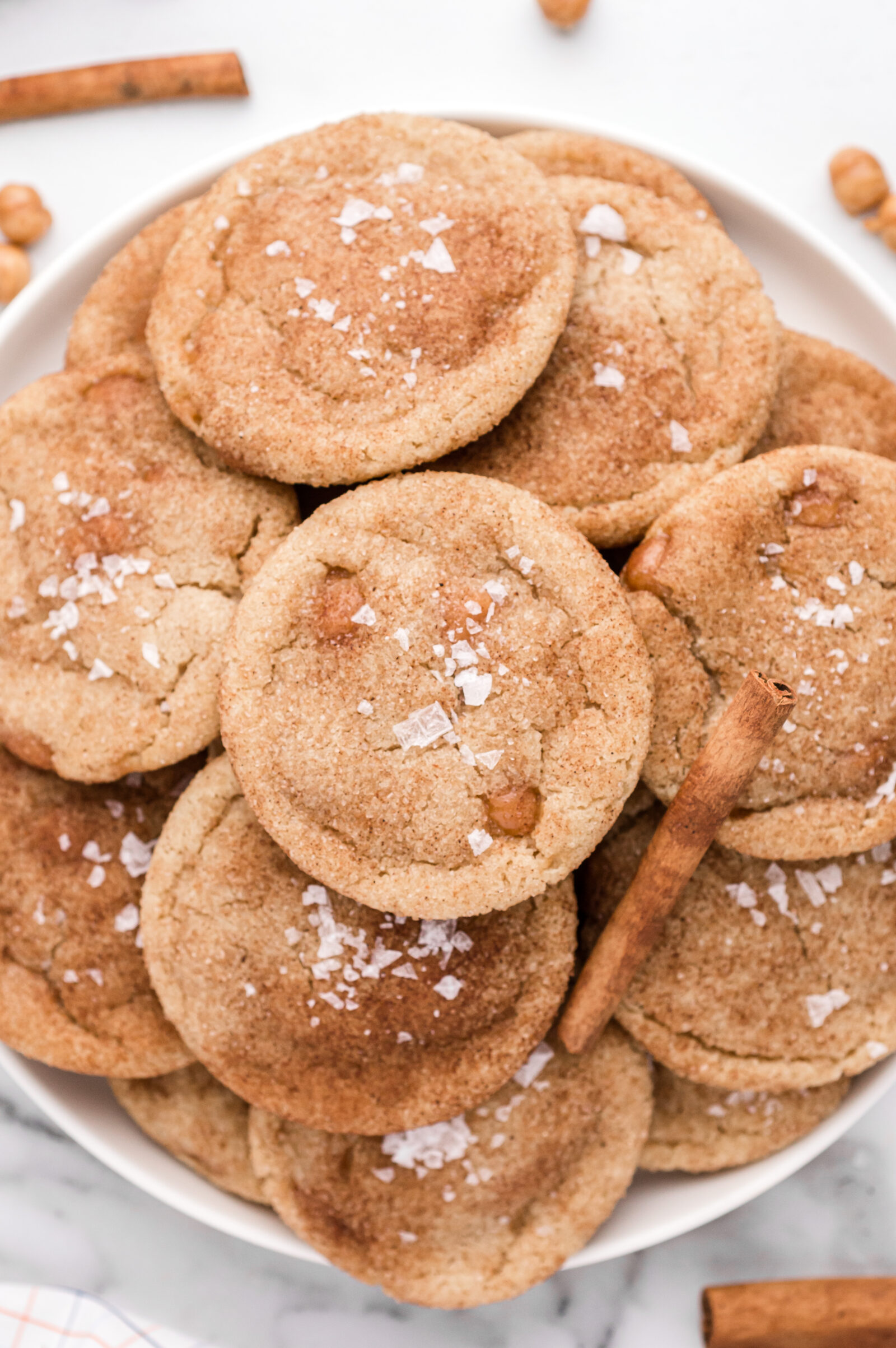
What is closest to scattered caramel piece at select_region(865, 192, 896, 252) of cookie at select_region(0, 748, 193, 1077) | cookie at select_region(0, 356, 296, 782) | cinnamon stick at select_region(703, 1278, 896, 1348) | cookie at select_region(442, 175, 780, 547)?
cookie at select_region(442, 175, 780, 547)

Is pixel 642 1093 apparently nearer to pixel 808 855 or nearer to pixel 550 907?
pixel 550 907

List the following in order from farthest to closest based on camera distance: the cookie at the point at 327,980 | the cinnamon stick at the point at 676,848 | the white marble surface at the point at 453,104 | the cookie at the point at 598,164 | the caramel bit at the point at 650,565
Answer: the white marble surface at the point at 453,104 < the cookie at the point at 598,164 < the cookie at the point at 327,980 < the caramel bit at the point at 650,565 < the cinnamon stick at the point at 676,848

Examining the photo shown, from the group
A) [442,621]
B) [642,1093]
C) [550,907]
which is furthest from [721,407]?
[642,1093]

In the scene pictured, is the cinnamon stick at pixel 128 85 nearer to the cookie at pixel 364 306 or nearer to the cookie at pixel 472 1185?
the cookie at pixel 364 306

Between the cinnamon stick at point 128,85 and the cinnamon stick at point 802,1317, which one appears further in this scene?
the cinnamon stick at point 128,85

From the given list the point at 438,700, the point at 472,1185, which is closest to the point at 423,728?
the point at 438,700

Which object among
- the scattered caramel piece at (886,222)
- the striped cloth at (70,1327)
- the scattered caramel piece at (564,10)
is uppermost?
the scattered caramel piece at (564,10)

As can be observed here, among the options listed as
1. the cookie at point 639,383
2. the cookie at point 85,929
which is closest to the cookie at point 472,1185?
the cookie at point 85,929
